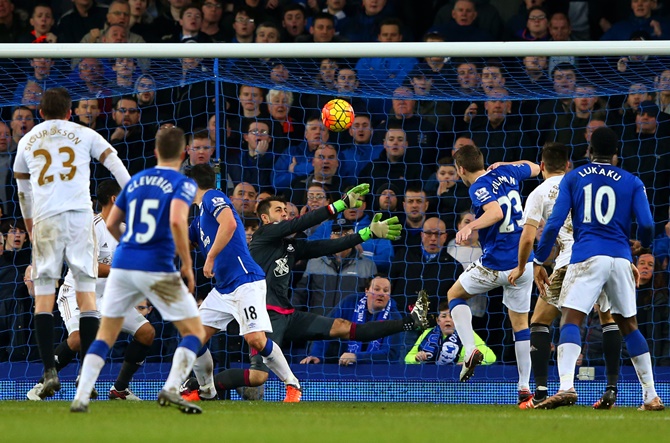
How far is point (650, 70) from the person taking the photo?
37.0ft

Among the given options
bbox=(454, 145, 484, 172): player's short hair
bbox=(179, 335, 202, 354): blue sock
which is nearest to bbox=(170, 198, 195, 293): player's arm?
bbox=(179, 335, 202, 354): blue sock

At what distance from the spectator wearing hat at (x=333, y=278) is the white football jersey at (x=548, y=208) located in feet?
8.38

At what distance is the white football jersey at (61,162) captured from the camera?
8.24 m

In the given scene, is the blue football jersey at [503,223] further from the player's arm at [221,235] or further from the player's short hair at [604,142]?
the player's arm at [221,235]

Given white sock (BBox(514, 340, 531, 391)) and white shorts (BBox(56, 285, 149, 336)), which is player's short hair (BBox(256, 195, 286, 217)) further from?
white sock (BBox(514, 340, 531, 391))

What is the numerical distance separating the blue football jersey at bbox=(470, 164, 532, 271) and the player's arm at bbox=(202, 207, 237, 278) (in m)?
1.99

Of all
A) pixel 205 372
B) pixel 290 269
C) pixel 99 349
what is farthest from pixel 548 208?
pixel 99 349

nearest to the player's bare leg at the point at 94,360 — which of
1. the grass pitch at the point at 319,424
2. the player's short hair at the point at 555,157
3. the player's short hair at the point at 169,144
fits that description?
the grass pitch at the point at 319,424

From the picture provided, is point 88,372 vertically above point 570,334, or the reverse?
point 570,334

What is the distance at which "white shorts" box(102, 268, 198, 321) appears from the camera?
7.01 metres

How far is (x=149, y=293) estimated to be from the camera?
703cm

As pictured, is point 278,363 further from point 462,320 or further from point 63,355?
point 63,355

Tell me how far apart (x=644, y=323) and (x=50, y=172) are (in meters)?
5.92

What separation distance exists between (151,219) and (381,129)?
586cm
